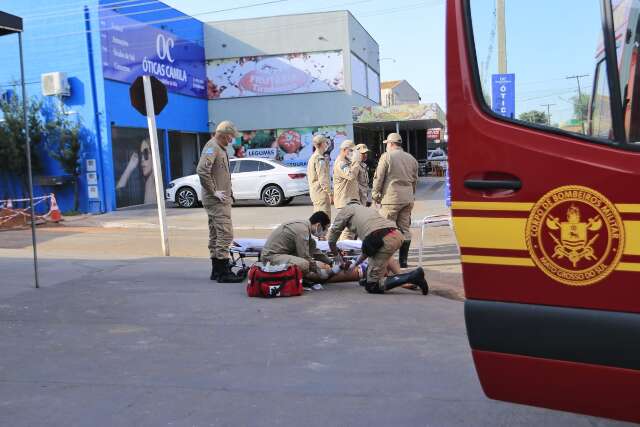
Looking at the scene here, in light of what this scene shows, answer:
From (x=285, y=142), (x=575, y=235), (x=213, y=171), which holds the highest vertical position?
(x=285, y=142)

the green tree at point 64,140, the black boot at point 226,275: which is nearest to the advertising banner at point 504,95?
the black boot at point 226,275

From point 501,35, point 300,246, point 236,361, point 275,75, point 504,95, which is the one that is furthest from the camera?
point 275,75

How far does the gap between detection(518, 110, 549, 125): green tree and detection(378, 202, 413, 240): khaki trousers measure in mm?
5657

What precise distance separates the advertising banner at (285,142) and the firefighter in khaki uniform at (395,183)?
17831 mm

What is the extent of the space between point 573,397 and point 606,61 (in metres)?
1.31

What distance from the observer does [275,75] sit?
26.3 meters

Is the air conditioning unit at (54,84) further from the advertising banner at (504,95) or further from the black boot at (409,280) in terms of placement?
the advertising banner at (504,95)

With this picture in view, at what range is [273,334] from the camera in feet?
16.9

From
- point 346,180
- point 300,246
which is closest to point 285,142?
point 346,180

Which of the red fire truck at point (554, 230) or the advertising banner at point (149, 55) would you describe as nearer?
the red fire truck at point (554, 230)

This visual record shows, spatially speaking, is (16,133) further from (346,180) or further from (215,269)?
(215,269)

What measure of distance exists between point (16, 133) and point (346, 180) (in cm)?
1337

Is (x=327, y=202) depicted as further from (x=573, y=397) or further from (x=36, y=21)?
(x=36, y=21)

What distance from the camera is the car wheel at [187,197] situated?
19688mm
